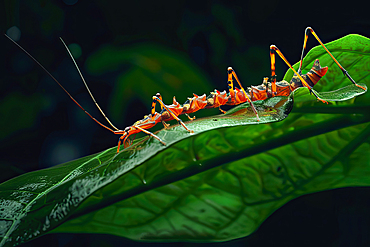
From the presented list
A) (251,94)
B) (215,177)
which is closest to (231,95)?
(251,94)

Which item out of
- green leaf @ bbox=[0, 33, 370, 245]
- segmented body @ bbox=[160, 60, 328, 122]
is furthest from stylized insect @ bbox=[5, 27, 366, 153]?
green leaf @ bbox=[0, 33, 370, 245]

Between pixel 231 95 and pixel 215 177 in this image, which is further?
pixel 231 95

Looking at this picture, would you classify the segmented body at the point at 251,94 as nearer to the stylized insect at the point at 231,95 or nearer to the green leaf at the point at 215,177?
the stylized insect at the point at 231,95

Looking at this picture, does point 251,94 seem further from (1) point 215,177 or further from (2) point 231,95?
(1) point 215,177

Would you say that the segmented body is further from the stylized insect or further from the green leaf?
the green leaf

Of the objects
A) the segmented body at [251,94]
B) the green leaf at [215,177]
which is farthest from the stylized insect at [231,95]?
the green leaf at [215,177]

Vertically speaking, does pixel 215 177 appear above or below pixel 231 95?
below

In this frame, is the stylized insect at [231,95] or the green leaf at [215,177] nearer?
the green leaf at [215,177]

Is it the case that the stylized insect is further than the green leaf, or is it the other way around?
the stylized insect
